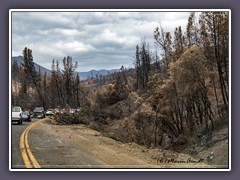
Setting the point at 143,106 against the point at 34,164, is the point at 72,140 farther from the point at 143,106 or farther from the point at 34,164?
the point at 143,106

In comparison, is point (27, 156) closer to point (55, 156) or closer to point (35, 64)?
point (55, 156)

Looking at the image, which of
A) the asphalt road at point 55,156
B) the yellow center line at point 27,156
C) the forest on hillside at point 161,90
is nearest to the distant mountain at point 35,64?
the forest on hillside at point 161,90

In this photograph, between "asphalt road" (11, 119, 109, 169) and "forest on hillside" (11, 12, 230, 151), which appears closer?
"asphalt road" (11, 119, 109, 169)

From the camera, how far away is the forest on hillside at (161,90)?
9.59m

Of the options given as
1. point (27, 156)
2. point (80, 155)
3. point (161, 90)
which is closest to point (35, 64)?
point (27, 156)

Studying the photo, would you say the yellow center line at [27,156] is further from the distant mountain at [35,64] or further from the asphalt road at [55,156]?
the distant mountain at [35,64]

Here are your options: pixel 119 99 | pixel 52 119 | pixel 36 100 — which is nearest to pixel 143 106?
pixel 119 99

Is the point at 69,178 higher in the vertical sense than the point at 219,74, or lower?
lower

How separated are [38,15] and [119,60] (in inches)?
87.4

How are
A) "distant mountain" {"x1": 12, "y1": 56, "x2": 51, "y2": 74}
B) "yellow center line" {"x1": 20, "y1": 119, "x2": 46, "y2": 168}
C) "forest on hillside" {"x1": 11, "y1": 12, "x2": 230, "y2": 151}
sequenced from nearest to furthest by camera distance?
"yellow center line" {"x1": 20, "y1": 119, "x2": 46, "y2": 168}
"distant mountain" {"x1": 12, "y1": 56, "x2": 51, "y2": 74}
"forest on hillside" {"x1": 11, "y1": 12, "x2": 230, "y2": 151}

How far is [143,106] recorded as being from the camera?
54.9 ft

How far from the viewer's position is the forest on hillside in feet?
31.4

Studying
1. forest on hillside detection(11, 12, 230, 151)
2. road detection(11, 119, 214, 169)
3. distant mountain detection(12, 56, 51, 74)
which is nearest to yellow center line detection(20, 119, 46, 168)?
road detection(11, 119, 214, 169)

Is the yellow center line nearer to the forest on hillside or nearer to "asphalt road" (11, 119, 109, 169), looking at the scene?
"asphalt road" (11, 119, 109, 169)
